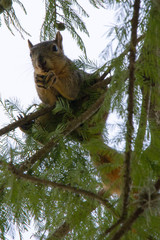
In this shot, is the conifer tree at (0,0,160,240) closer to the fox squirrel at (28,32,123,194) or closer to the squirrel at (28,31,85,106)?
the fox squirrel at (28,32,123,194)

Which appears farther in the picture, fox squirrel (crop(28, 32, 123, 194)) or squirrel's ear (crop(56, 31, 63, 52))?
squirrel's ear (crop(56, 31, 63, 52))

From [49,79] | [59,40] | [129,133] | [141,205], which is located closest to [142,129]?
[129,133]

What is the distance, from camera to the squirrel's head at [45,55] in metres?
2.64

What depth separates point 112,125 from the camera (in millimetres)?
1101

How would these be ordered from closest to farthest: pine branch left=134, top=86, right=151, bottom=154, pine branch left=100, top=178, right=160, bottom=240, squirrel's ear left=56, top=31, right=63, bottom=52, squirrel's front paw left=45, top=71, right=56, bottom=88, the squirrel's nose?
1. pine branch left=100, top=178, right=160, bottom=240
2. pine branch left=134, top=86, right=151, bottom=154
3. squirrel's front paw left=45, top=71, right=56, bottom=88
4. the squirrel's nose
5. squirrel's ear left=56, top=31, right=63, bottom=52

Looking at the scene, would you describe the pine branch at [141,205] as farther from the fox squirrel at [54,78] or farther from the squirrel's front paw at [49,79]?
the squirrel's front paw at [49,79]

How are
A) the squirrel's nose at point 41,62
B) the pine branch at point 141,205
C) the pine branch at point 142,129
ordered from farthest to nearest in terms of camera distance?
the squirrel's nose at point 41,62 < the pine branch at point 142,129 < the pine branch at point 141,205

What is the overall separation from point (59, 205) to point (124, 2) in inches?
44.0

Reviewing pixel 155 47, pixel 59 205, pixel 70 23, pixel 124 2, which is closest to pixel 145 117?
pixel 155 47

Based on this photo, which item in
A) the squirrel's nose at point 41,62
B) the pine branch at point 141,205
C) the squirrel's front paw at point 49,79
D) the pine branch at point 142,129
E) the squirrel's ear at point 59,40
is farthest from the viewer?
the squirrel's ear at point 59,40

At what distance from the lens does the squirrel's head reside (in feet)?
8.67

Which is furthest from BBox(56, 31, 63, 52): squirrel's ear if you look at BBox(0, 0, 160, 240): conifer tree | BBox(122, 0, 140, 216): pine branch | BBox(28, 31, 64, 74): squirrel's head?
BBox(122, 0, 140, 216): pine branch

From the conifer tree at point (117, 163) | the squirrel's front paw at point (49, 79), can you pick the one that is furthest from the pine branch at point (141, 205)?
the squirrel's front paw at point (49, 79)

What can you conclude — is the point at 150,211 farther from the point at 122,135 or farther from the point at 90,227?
the point at 90,227
